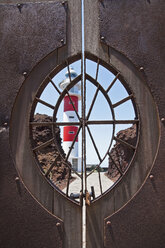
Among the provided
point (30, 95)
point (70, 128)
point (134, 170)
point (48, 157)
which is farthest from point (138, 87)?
point (70, 128)

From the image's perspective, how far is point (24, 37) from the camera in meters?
2.38

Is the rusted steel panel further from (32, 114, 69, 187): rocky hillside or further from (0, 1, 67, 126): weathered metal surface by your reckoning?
(32, 114, 69, 187): rocky hillside

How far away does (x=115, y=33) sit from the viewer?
7.60 feet

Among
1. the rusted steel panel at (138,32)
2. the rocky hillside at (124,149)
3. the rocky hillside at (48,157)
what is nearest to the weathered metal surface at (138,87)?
the rusted steel panel at (138,32)

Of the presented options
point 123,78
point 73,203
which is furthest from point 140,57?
point 73,203

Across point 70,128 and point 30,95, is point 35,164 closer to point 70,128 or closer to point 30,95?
point 30,95

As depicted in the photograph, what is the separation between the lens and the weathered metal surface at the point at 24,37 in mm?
2314

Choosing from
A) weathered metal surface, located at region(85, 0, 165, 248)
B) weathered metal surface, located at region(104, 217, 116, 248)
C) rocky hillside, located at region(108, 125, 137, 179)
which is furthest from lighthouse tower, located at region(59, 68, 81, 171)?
weathered metal surface, located at region(104, 217, 116, 248)

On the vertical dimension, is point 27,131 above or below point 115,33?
below

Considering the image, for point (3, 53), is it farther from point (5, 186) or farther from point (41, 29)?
point (5, 186)

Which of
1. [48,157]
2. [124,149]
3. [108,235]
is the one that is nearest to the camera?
[108,235]

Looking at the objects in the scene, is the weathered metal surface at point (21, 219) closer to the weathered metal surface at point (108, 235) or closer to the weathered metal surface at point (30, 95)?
the weathered metal surface at point (30, 95)

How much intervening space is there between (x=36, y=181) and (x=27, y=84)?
1.17 m

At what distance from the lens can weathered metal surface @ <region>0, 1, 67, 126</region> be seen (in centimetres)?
231
